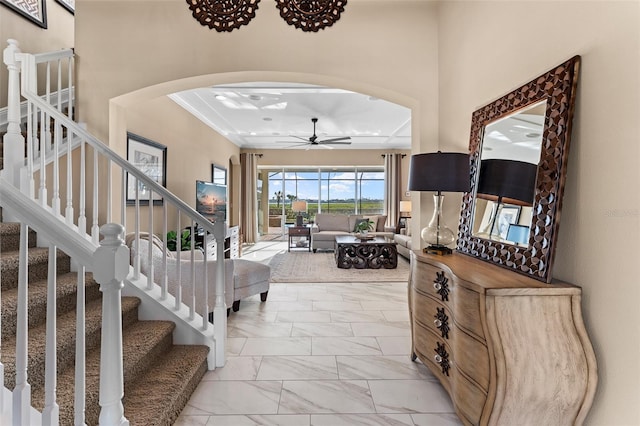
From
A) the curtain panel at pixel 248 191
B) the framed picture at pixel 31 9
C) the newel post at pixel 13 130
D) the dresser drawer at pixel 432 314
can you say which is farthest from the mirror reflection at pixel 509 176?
the curtain panel at pixel 248 191

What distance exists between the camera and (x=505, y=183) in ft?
6.24

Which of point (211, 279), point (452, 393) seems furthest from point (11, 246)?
point (452, 393)

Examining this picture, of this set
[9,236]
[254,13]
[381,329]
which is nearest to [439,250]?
[381,329]

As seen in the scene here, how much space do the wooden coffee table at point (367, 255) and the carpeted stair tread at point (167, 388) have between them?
3.80 m

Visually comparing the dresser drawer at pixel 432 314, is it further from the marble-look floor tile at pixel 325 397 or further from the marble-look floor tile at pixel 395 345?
the marble-look floor tile at pixel 325 397

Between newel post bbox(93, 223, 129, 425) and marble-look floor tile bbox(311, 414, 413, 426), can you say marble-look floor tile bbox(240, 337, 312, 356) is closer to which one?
marble-look floor tile bbox(311, 414, 413, 426)

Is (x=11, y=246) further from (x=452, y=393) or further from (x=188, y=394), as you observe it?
(x=452, y=393)

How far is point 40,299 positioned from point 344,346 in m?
2.09

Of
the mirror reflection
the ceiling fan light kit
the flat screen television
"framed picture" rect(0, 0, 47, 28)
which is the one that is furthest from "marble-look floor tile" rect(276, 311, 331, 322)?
"framed picture" rect(0, 0, 47, 28)

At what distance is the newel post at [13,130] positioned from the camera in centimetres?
241

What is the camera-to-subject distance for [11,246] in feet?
7.74

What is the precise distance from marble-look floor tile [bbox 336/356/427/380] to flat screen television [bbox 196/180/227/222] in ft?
13.2

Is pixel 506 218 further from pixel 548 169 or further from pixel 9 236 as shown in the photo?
pixel 9 236

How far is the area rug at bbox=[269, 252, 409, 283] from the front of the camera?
509 centimetres
